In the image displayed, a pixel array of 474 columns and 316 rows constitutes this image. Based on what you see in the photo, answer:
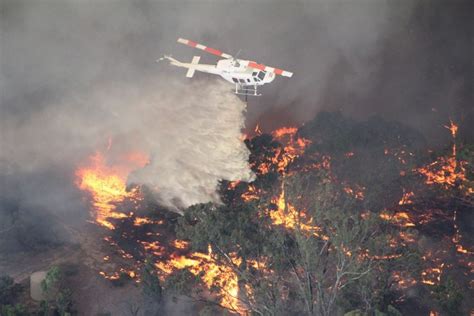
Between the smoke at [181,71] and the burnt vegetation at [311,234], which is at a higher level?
the smoke at [181,71]

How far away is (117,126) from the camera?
3269 centimetres

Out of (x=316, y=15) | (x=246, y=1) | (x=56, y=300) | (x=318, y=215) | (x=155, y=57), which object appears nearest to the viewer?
(x=318, y=215)

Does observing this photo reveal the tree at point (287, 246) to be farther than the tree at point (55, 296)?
No

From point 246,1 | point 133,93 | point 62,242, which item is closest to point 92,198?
point 62,242

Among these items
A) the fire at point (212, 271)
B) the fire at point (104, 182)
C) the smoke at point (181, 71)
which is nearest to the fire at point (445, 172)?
the smoke at point (181, 71)

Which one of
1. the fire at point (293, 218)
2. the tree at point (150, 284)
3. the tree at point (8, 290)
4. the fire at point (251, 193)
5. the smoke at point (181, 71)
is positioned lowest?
the tree at point (8, 290)

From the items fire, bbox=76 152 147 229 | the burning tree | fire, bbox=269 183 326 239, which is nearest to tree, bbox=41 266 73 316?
the burning tree

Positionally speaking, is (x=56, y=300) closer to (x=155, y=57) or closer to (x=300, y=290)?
(x=300, y=290)

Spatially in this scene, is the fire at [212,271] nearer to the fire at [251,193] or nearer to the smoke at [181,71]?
the fire at [251,193]

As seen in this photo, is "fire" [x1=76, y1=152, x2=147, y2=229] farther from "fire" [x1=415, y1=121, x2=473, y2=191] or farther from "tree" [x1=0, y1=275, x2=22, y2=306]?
"fire" [x1=415, y1=121, x2=473, y2=191]

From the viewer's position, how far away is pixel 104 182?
35.8m

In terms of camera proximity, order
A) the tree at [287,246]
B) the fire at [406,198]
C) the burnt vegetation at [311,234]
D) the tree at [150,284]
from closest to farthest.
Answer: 1. the tree at [287,246]
2. the burnt vegetation at [311,234]
3. the tree at [150,284]
4. the fire at [406,198]

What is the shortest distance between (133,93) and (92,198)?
8.32 metres

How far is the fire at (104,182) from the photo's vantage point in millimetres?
33688
